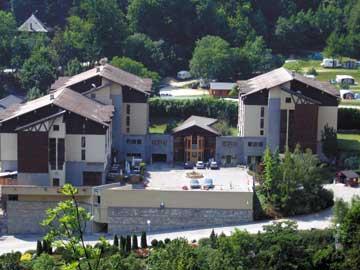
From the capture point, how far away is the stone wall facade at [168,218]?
40.4m

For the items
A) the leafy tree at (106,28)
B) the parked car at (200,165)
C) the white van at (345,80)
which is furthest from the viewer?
the leafy tree at (106,28)

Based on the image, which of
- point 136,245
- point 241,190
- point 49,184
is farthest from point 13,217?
point 241,190

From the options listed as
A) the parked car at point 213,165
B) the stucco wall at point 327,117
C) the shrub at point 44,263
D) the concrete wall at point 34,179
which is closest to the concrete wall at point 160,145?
the parked car at point 213,165

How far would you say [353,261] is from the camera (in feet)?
111

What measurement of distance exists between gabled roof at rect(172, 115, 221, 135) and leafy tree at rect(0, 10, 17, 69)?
Answer: 17472 mm

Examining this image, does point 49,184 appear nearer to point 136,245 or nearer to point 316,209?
point 136,245

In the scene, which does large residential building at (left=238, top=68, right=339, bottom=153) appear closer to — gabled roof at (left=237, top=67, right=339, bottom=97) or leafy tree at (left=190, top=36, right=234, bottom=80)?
gabled roof at (left=237, top=67, right=339, bottom=97)

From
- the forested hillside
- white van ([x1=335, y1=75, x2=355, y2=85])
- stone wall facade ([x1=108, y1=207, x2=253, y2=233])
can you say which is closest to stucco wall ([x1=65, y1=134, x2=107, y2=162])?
stone wall facade ([x1=108, y1=207, x2=253, y2=233])

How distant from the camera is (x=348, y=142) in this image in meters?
49.3

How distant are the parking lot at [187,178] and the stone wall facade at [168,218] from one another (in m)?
1.47

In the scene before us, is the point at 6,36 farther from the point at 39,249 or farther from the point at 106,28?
the point at 39,249

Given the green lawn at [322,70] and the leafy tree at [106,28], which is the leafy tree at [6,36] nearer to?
the leafy tree at [106,28]

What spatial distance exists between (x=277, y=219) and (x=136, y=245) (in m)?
6.60

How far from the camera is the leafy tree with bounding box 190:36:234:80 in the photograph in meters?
63.5
